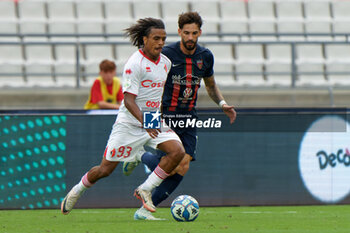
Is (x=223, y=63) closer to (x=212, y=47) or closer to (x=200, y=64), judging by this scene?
(x=212, y=47)

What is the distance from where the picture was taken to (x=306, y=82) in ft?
47.8

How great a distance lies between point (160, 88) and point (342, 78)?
8957mm

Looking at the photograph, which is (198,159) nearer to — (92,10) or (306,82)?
(306,82)

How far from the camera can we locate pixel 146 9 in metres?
15.7

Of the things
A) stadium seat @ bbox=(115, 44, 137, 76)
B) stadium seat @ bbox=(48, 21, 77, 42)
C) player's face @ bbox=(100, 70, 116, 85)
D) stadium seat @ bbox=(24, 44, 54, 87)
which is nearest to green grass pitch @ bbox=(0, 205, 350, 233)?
player's face @ bbox=(100, 70, 116, 85)

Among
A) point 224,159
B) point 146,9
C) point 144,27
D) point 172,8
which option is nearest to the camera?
point 144,27

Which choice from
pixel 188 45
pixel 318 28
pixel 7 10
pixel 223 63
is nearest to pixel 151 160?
pixel 188 45

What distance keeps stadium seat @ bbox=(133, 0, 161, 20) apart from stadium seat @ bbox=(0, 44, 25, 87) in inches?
105

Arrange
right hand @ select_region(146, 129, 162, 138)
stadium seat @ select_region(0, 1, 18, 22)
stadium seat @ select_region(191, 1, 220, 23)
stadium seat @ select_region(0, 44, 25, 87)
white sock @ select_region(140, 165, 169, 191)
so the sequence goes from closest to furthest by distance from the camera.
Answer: right hand @ select_region(146, 129, 162, 138), white sock @ select_region(140, 165, 169, 191), stadium seat @ select_region(0, 44, 25, 87), stadium seat @ select_region(0, 1, 18, 22), stadium seat @ select_region(191, 1, 220, 23)

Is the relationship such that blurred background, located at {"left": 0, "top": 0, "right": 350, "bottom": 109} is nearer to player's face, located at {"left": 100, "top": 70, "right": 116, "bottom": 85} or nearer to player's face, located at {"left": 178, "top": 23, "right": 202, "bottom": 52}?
player's face, located at {"left": 100, "top": 70, "right": 116, "bottom": 85}

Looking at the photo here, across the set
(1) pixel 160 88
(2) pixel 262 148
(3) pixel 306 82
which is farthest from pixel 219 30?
(1) pixel 160 88

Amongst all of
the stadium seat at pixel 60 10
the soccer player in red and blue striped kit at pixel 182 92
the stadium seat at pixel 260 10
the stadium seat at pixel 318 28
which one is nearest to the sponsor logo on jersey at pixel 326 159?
the soccer player in red and blue striped kit at pixel 182 92

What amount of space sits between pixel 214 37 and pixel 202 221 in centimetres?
866

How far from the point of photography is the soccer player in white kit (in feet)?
22.8
